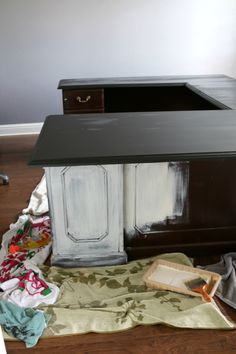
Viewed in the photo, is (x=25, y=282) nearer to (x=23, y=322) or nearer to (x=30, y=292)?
(x=30, y=292)

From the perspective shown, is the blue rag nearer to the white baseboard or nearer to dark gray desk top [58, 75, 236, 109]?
dark gray desk top [58, 75, 236, 109]

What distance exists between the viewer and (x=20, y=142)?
12.9ft

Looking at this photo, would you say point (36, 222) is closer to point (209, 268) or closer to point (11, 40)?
point (209, 268)

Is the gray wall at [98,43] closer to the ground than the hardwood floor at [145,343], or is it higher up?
higher up

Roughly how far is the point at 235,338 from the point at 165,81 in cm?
221

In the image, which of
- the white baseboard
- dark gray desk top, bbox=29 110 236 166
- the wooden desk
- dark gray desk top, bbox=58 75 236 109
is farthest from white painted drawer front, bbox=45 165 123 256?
the white baseboard

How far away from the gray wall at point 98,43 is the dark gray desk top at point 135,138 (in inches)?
90.8

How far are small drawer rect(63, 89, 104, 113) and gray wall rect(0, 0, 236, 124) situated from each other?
4.02 ft

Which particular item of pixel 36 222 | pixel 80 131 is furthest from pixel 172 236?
pixel 36 222

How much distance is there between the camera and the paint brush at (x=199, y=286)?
60.1 inches

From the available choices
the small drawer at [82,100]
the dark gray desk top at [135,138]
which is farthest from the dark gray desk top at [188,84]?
the dark gray desk top at [135,138]

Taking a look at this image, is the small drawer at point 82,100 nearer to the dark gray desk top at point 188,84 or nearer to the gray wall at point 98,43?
the dark gray desk top at point 188,84

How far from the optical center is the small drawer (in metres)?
2.93

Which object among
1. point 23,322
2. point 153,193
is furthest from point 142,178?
point 23,322
